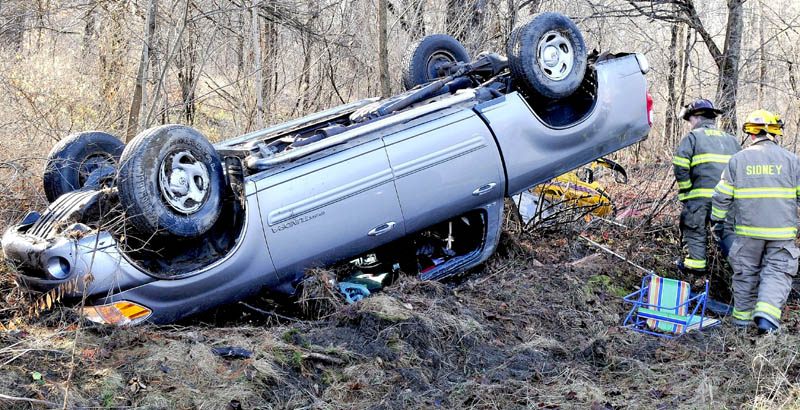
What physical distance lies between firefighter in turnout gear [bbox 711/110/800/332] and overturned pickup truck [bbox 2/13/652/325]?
102 cm

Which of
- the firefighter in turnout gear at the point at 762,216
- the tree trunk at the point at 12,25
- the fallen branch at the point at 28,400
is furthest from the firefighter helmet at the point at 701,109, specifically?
the tree trunk at the point at 12,25

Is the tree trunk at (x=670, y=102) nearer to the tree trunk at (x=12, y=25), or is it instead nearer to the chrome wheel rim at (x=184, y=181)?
the chrome wheel rim at (x=184, y=181)

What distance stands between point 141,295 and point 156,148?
92cm

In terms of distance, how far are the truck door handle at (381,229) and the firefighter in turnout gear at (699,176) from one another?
2739 millimetres

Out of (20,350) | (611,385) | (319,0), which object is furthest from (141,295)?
(319,0)

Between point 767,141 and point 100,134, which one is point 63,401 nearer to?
point 100,134

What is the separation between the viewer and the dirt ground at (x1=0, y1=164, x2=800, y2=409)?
12.4 feet

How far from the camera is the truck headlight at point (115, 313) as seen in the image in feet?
14.3

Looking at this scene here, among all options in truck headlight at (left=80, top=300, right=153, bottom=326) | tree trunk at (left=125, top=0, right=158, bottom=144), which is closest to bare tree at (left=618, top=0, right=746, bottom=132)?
tree trunk at (left=125, top=0, right=158, bottom=144)

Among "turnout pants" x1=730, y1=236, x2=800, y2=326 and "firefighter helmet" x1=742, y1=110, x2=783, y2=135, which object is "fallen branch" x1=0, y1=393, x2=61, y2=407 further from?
"firefighter helmet" x1=742, y1=110, x2=783, y2=135

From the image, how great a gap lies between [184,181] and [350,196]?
1.11m

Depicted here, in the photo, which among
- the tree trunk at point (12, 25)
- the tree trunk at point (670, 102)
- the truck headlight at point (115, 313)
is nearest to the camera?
the truck headlight at point (115, 313)

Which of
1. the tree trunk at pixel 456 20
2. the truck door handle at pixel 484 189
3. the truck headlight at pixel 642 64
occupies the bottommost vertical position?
the truck door handle at pixel 484 189

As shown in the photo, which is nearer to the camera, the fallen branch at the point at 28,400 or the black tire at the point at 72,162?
the fallen branch at the point at 28,400
